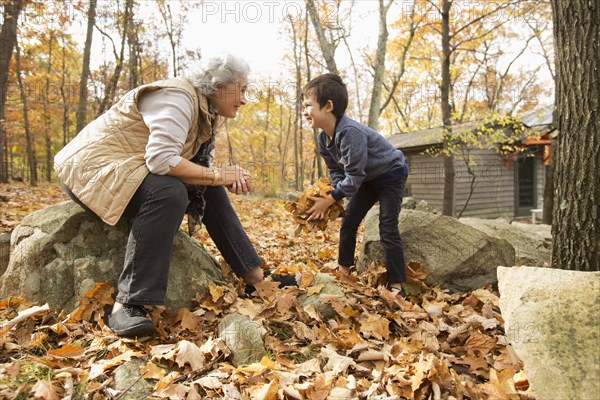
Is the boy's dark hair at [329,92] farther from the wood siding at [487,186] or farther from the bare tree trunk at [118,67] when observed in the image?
the wood siding at [487,186]

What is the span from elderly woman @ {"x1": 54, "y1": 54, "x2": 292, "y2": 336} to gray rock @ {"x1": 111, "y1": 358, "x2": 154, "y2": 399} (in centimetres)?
24

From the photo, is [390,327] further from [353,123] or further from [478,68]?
[478,68]

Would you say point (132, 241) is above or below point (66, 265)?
above

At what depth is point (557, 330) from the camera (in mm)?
1619

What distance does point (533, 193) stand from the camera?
56.9 ft

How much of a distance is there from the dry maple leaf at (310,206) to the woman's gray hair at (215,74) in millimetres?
1143

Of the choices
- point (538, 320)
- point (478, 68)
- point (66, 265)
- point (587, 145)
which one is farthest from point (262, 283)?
point (478, 68)

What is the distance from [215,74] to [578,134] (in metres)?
2.51

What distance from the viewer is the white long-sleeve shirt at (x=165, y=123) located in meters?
2.34

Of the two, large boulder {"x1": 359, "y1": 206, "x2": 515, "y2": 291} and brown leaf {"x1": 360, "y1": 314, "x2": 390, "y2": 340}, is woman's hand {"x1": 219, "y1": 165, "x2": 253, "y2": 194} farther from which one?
large boulder {"x1": 359, "y1": 206, "x2": 515, "y2": 291}

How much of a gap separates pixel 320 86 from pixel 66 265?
2.31 m

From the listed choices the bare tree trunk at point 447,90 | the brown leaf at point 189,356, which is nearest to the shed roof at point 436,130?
the bare tree trunk at point 447,90

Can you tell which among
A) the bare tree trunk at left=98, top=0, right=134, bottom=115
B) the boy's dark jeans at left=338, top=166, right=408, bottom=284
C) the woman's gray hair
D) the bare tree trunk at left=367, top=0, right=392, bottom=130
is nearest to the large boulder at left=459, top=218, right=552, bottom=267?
the boy's dark jeans at left=338, top=166, right=408, bottom=284

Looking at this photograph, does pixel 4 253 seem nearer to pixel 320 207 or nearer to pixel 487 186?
pixel 320 207
